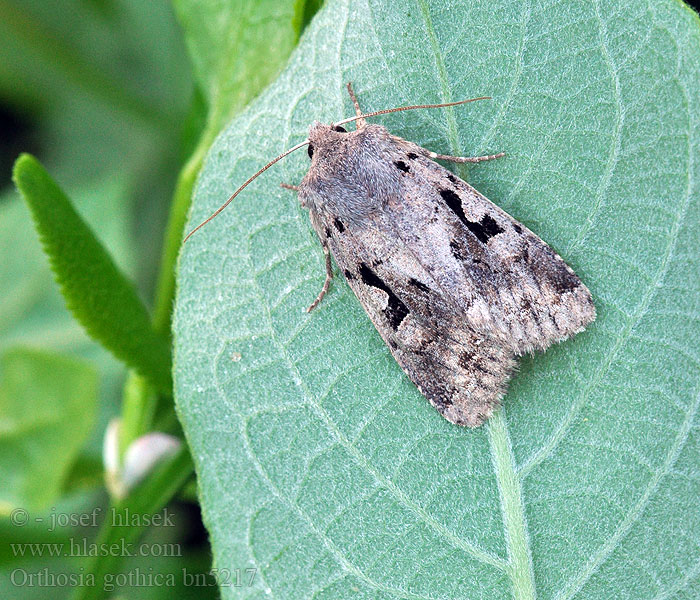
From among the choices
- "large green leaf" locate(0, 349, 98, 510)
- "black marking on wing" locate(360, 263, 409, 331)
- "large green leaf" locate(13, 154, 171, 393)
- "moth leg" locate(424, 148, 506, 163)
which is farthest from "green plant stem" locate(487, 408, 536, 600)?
"large green leaf" locate(0, 349, 98, 510)

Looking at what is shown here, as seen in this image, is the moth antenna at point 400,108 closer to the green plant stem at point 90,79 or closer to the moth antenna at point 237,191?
the moth antenna at point 237,191

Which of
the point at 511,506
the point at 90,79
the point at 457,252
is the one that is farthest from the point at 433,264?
the point at 90,79

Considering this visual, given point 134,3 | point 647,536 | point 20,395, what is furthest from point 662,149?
point 134,3

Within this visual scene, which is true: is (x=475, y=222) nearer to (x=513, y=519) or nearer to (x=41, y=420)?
(x=513, y=519)

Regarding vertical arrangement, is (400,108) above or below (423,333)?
above

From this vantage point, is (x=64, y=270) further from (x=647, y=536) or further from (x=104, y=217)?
(x=647, y=536)

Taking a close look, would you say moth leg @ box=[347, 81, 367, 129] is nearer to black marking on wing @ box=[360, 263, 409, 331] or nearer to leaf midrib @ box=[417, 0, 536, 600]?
leaf midrib @ box=[417, 0, 536, 600]

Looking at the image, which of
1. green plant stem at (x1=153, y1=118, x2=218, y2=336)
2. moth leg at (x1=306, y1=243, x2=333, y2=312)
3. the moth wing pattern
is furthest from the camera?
green plant stem at (x1=153, y1=118, x2=218, y2=336)
